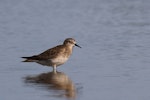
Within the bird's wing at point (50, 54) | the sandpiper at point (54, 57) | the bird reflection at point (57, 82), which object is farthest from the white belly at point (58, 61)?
the bird reflection at point (57, 82)

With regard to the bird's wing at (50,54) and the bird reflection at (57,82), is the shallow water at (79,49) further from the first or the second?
the bird's wing at (50,54)

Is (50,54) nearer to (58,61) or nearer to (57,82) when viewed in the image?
(58,61)

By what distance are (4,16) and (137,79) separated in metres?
9.76

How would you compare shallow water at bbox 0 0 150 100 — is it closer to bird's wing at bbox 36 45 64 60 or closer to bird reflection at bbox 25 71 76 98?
bird reflection at bbox 25 71 76 98

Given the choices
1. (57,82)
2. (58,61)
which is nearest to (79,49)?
(58,61)

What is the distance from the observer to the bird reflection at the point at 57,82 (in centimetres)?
1122

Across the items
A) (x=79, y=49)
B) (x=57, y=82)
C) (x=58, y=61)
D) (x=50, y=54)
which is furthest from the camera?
(x=79, y=49)

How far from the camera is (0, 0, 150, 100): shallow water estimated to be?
11.4 m

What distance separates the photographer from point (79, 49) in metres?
15.6

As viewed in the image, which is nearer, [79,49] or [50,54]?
[50,54]

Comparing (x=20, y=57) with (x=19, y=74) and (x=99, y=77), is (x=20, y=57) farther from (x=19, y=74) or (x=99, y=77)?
(x=99, y=77)

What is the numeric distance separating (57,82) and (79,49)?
3382mm

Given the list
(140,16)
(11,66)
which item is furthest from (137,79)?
(140,16)

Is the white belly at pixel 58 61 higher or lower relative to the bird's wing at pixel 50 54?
lower
